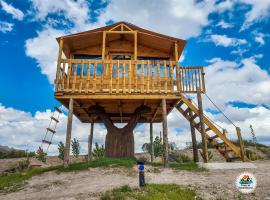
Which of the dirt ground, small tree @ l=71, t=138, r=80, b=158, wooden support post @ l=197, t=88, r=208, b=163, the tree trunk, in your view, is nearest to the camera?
the dirt ground

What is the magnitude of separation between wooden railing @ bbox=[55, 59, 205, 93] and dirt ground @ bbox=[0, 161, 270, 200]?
4.03m

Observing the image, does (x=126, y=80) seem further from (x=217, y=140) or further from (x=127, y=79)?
(x=217, y=140)

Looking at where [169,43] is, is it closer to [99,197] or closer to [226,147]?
[226,147]

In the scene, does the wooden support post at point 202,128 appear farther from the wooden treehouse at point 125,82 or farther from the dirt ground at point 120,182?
the dirt ground at point 120,182

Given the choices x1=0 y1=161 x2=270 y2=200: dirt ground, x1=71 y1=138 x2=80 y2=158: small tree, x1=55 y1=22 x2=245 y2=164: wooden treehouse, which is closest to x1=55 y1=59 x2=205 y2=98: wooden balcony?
x1=55 y1=22 x2=245 y2=164: wooden treehouse

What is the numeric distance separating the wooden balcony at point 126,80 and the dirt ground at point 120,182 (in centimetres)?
387

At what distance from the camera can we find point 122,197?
5.75 meters

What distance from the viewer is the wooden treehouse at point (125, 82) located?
11.9 meters

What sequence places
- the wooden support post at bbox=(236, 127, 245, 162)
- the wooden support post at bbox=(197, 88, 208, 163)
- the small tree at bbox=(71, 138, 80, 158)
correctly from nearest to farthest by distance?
1. the wooden support post at bbox=(236, 127, 245, 162)
2. the wooden support post at bbox=(197, 88, 208, 163)
3. the small tree at bbox=(71, 138, 80, 158)

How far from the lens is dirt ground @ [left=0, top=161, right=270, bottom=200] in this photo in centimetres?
654

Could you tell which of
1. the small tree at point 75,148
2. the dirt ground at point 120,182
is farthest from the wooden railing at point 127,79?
the small tree at point 75,148

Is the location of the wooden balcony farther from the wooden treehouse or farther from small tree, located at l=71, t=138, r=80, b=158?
small tree, located at l=71, t=138, r=80, b=158

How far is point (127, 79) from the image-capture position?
12.9 meters

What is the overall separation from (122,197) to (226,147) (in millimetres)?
8063
